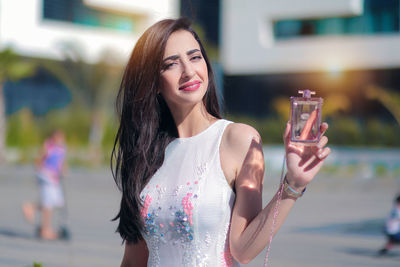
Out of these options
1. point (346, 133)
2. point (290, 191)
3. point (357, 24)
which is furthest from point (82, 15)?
point (290, 191)

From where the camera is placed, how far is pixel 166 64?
2.43 meters

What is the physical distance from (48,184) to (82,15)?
1044 inches

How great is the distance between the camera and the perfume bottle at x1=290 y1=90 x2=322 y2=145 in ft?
6.12

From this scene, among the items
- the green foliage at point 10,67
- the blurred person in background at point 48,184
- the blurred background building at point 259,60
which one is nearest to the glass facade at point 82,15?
the blurred background building at point 259,60

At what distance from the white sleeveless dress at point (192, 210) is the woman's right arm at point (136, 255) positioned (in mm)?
138

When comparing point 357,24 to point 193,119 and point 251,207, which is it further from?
point 251,207

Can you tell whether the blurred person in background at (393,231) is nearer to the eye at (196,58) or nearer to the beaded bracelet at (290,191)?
the eye at (196,58)

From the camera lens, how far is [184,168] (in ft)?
7.93

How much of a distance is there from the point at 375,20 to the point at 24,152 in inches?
604

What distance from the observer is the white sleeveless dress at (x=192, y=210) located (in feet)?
7.36

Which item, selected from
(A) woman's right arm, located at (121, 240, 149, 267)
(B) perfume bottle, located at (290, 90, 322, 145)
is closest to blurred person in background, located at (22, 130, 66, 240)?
(A) woman's right arm, located at (121, 240, 149, 267)

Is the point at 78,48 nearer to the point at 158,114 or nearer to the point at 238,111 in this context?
the point at 238,111

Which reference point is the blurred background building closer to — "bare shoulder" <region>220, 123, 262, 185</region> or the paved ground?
the paved ground

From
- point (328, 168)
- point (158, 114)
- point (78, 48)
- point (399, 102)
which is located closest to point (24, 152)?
point (78, 48)
